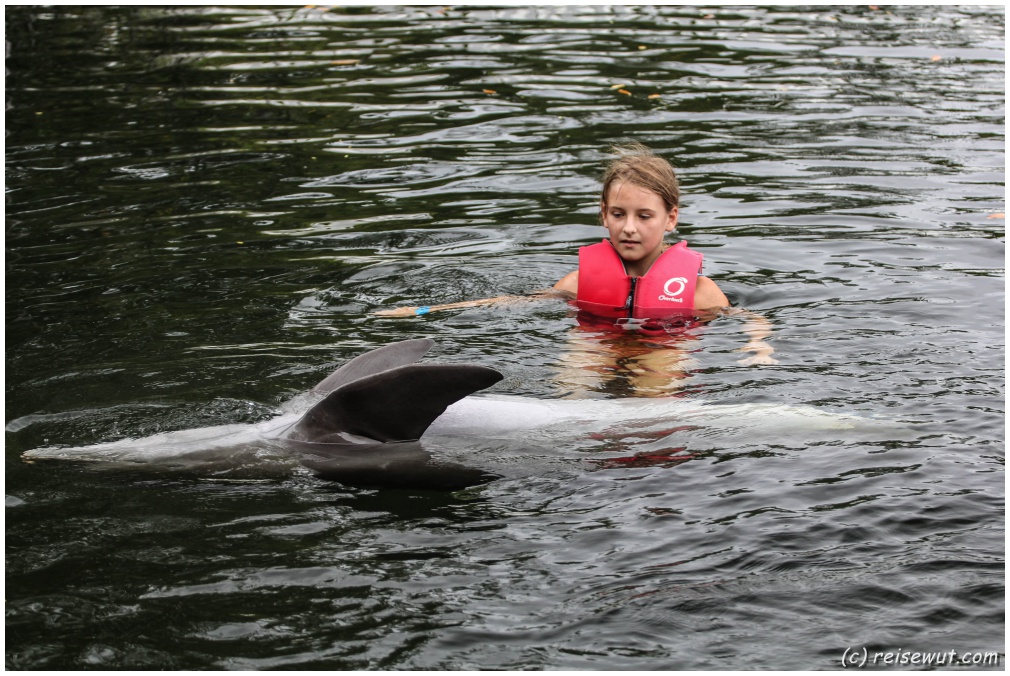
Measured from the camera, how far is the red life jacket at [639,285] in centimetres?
736

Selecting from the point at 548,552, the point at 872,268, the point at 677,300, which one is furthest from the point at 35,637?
the point at 872,268

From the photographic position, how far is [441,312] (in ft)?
24.2

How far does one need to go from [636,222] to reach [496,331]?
3.76ft

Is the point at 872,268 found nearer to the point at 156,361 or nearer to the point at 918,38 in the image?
the point at 156,361

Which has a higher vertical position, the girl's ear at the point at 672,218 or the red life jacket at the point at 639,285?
the girl's ear at the point at 672,218

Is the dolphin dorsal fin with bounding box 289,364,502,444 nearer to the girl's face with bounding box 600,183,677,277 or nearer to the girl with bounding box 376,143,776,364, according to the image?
the girl with bounding box 376,143,776,364

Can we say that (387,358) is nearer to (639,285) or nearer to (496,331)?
(496,331)

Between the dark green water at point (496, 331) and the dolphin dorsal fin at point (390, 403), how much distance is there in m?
0.26

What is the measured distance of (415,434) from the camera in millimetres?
5211

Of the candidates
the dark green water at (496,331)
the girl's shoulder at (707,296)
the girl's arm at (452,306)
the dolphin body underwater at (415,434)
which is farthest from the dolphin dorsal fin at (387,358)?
the girl's shoulder at (707,296)

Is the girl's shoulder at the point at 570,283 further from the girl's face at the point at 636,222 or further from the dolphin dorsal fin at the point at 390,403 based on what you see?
the dolphin dorsal fin at the point at 390,403

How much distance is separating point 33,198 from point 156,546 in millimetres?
6299

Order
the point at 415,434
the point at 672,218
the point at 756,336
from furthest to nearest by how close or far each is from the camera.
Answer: the point at 672,218 < the point at 756,336 < the point at 415,434

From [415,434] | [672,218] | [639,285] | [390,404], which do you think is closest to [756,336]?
[639,285]
